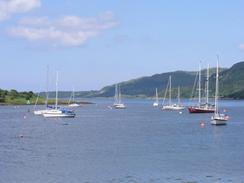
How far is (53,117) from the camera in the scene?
150250 millimetres

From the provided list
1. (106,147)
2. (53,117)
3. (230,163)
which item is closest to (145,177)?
(230,163)

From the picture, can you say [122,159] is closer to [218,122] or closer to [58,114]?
[218,122]

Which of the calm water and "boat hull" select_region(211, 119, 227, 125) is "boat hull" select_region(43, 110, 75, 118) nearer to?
"boat hull" select_region(211, 119, 227, 125)

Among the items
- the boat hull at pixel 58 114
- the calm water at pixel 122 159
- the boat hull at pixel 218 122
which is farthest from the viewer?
the boat hull at pixel 58 114

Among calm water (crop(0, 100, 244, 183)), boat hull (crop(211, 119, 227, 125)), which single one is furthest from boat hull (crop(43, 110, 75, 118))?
calm water (crop(0, 100, 244, 183))

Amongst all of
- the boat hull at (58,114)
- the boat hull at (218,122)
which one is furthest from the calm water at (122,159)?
the boat hull at (58,114)

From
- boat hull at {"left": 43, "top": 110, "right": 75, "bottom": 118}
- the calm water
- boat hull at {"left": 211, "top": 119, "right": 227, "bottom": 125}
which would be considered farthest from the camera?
boat hull at {"left": 43, "top": 110, "right": 75, "bottom": 118}

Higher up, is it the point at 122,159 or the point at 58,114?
the point at 58,114

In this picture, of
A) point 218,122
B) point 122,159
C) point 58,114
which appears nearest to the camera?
point 122,159

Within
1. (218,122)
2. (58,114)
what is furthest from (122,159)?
(58,114)

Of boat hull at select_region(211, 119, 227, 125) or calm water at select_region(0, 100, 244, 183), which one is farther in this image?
boat hull at select_region(211, 119, 227, 125)

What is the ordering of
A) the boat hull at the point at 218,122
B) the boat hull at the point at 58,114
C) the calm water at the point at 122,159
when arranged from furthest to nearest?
1. the boat hull at the point at 58,114
2. the boat hull at the point at 218,122
3. the calm water at the point at 122,159

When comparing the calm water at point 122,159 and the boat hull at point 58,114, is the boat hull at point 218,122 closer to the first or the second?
the calm water at point 122,159

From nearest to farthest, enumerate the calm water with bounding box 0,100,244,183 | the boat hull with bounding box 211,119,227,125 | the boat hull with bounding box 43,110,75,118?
the calm water with bounding box 0,100,244,183
the boat hull with bounding box 211,119,227,125
the boat hull with bounding box 43,110,75,118
